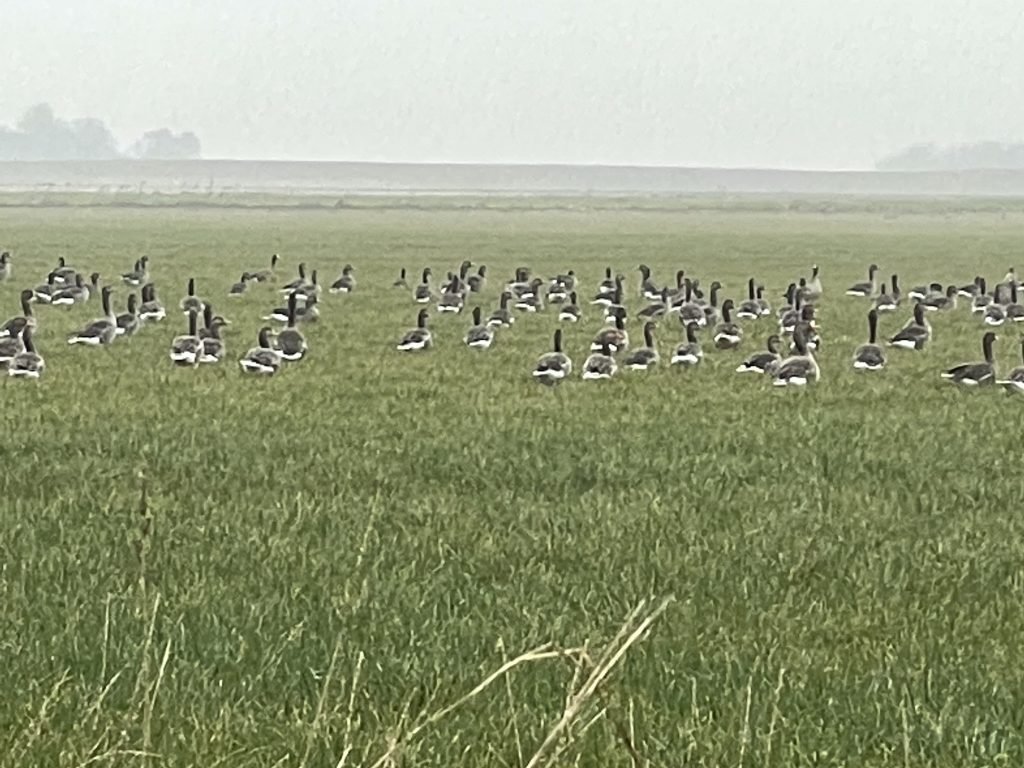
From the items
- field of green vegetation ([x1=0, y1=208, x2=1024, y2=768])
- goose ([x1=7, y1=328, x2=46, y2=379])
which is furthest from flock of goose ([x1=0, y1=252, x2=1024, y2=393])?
field of green vegetation ([x1=0, y1=208, x2=1024, y2=768])

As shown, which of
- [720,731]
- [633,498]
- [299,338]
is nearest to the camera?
[720,731]

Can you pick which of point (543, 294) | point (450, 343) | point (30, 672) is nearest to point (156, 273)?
point (543, 294)

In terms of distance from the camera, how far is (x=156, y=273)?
167 feet

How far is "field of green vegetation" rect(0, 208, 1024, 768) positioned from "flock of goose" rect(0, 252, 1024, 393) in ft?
1.86

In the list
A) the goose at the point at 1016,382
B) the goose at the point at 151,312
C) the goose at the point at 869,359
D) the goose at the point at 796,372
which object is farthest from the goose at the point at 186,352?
the goose at the point at 1016,382

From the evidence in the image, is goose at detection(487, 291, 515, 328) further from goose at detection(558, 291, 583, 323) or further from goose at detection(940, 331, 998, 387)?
goose at detection(940, 331, 998, 387)

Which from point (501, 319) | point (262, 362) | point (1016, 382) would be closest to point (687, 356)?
point (1016, 382)

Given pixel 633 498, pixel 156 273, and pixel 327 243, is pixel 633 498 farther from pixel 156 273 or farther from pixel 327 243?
pixel 327 243

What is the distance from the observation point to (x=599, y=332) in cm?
2864

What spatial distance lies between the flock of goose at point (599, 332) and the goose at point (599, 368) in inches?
0.8

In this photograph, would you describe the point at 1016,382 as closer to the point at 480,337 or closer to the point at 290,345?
the point at 480,337

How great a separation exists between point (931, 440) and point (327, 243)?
61.6 meters

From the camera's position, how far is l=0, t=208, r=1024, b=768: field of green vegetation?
805 cm

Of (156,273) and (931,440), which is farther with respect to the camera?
(156,273)
